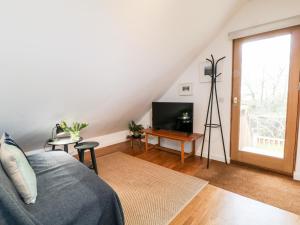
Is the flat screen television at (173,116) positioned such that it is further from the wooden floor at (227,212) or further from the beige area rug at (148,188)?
the wooden floor at (227,212)

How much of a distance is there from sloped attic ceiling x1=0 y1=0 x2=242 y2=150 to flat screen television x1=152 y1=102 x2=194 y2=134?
1.60ft

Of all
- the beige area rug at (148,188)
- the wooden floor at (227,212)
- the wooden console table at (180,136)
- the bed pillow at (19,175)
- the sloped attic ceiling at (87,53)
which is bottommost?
the wooden floor at (227,212)

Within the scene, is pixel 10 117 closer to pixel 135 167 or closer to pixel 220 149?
pixel 135 167

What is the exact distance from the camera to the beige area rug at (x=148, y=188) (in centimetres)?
179

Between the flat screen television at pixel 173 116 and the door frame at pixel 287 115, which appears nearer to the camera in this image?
the door frame at pixel 287 115

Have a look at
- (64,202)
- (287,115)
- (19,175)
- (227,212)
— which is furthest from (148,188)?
(287,115)

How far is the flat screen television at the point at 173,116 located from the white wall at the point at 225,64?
210 millimetres

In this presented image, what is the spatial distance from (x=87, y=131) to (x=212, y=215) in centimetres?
260

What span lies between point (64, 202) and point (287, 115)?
2782 mm

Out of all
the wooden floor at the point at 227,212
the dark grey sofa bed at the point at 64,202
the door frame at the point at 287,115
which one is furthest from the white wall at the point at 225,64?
the dark grey sofa bed at the point at 64,202

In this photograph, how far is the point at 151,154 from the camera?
11.5 feet

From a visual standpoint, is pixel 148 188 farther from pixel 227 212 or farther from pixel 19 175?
pixel 19 175

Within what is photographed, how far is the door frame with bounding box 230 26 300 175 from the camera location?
2.28 meters

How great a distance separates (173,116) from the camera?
3.36 m
